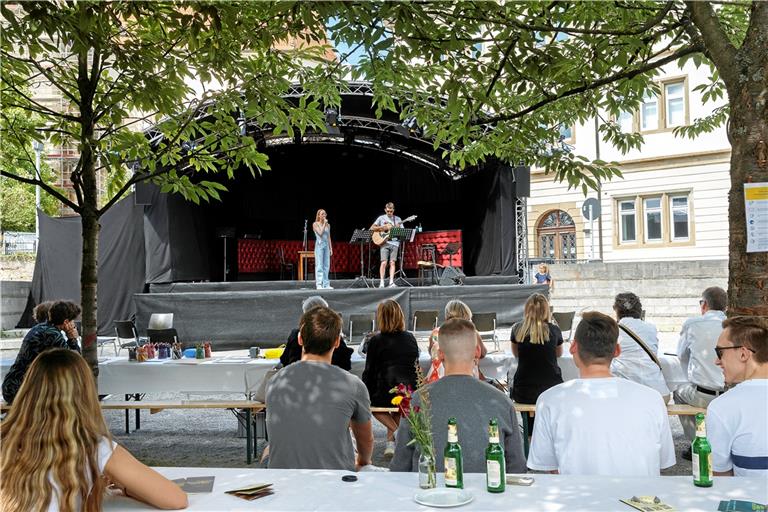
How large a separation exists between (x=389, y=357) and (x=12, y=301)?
1509 cm

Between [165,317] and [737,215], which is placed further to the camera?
[165,317]

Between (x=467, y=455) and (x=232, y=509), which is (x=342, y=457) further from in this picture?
(x=232, y=509)

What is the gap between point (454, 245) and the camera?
14227mm

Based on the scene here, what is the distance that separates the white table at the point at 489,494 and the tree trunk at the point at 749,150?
127 centimetres

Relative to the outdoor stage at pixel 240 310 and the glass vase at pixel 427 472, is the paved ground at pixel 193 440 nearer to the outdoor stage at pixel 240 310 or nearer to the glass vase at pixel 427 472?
the glass vase at pixel 427 472

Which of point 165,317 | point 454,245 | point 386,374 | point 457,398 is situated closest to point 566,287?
point 454,245

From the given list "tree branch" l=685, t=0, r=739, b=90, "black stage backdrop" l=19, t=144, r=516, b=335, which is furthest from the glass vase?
"black stage backdrop" l=19, t=144, r=516, b=335

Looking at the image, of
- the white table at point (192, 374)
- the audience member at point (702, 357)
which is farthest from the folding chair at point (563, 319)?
the audience member at point (702, 357)

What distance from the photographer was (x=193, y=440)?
6156mm

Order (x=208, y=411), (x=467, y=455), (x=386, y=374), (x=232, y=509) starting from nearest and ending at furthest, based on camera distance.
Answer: (x=232, y=509) → (x=467, y=455) → (x=386, y=374) → (x=208, y=411)

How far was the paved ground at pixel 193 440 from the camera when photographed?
211 inches

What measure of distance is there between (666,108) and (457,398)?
24863 millimetres

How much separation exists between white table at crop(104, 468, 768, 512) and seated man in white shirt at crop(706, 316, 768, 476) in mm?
120

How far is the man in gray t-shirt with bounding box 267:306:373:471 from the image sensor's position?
297 centimetres
